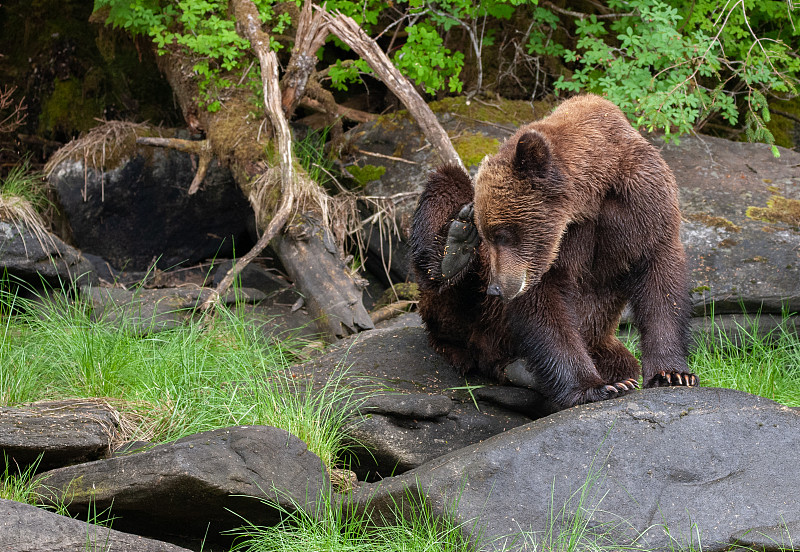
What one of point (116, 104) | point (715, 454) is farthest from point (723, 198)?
point (116, 104)

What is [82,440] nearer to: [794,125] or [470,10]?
[470,10]

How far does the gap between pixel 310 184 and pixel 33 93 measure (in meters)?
3.95

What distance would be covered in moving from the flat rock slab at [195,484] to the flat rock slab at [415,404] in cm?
58

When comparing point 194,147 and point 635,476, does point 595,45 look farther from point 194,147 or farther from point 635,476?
point 635,476

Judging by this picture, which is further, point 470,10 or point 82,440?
point 470,10

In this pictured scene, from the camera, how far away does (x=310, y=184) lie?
6629mm

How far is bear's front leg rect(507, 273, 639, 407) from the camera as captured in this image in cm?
391

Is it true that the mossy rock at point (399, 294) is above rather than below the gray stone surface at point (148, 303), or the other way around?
below

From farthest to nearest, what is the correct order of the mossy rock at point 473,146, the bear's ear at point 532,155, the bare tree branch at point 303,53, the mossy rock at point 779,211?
1. the mossy rock at point 473,146
2. the bare tree branch at point 303,53
3. the mossy rock at point 779,211
4. the bear's ear at point 532,155

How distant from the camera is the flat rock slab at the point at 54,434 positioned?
368 cm

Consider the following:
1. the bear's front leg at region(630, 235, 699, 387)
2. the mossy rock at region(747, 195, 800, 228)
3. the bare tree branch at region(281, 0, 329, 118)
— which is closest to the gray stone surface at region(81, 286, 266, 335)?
the bare tree branch at region(281, 0, 329, 118)

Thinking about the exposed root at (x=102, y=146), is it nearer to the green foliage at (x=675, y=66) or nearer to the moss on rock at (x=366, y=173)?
the moss on rock at (x=366, y=173)

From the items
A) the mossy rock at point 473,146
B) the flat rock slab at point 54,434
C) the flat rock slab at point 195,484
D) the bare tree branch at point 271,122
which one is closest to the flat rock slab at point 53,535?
the flat rock slab at point 195,484

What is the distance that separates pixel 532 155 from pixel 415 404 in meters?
1.42
